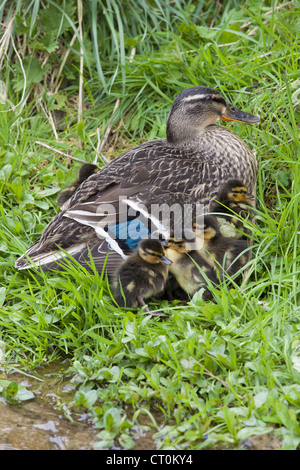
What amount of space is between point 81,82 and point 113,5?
524 mm

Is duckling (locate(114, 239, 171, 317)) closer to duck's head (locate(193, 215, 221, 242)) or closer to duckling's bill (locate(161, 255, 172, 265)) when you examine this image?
duckling's bill (locate(161, 255, 172, 265))

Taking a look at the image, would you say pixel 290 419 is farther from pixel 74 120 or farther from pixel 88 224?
pixel 74 120

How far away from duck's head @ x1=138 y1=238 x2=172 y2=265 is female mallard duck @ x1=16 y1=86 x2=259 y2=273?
0.47 feet

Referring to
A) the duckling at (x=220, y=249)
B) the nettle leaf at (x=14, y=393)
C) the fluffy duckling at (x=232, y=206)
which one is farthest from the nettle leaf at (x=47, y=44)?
the nettle leaf at (x=14, y=393)

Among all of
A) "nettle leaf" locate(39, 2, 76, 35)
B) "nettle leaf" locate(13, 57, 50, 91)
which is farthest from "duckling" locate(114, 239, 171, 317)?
"nettle leaf" locate(39, 2, 76, 35)

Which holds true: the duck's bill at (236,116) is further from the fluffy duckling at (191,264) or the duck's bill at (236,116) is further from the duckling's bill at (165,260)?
the duckling's bill at (165,260)

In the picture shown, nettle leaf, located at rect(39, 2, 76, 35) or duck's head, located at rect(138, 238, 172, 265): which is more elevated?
nettle leaf, located at rect(39, 2, 76, 35)

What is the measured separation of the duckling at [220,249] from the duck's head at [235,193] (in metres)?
0.16

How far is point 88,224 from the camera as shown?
2834 millimetres

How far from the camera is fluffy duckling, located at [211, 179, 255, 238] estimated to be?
112 inches

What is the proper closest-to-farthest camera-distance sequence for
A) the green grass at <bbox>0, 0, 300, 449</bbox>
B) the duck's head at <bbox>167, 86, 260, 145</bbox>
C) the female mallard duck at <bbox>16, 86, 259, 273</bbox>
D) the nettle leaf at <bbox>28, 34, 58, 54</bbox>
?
the green grass at <bbox>0, 0, 300, 449</bbox> → the female mallard duck at <bbox>16, 86, 259, 273</bbox> → the duck's head at <bbox>167, 86, 260, 145</bbox> → the nettle leaf at <bbox>28, 34, 58, 54</bbox>

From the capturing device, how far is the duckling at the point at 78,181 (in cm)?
328

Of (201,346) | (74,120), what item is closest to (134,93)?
(74,120)

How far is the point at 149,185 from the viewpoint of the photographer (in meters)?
2.91
